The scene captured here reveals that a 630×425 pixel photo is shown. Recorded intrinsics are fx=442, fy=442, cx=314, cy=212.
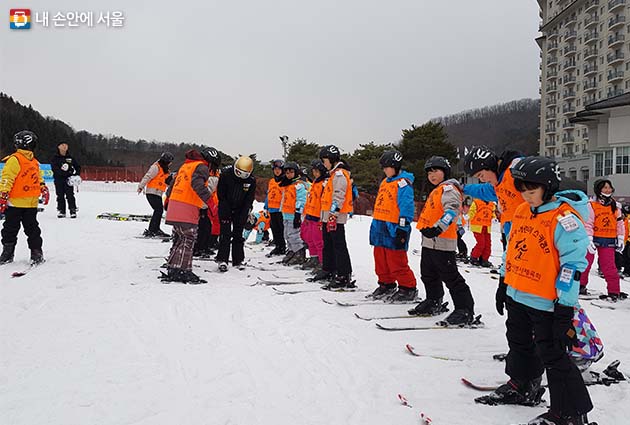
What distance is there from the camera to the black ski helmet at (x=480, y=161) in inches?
190

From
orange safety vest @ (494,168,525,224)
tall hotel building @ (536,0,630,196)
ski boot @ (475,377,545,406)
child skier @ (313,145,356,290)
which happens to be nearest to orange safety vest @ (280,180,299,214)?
child skier @ (313,145,356,290)

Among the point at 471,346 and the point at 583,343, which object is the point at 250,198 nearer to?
the point at 471,346

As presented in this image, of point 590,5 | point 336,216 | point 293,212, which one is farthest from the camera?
point 590,5

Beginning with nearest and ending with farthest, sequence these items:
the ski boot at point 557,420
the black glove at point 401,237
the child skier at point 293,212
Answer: the ski boot at point 557,420
the black glove at point 401,237
the child skier at point 293,212

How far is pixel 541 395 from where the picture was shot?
3496 mm

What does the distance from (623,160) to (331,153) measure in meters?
44.4

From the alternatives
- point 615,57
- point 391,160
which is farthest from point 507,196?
point 615,57

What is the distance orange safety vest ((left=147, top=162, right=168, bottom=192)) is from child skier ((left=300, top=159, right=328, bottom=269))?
4715 millimetres

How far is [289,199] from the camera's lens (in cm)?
1034

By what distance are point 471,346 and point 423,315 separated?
1016 mm

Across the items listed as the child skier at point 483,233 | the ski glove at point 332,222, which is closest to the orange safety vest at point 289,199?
the ski glove at point 332,222

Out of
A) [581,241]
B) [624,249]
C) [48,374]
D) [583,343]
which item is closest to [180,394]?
[48,374]

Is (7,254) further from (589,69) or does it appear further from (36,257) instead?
(589,69)

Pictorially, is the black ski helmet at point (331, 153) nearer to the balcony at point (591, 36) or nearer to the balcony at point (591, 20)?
the balcony at point (591, 36)
